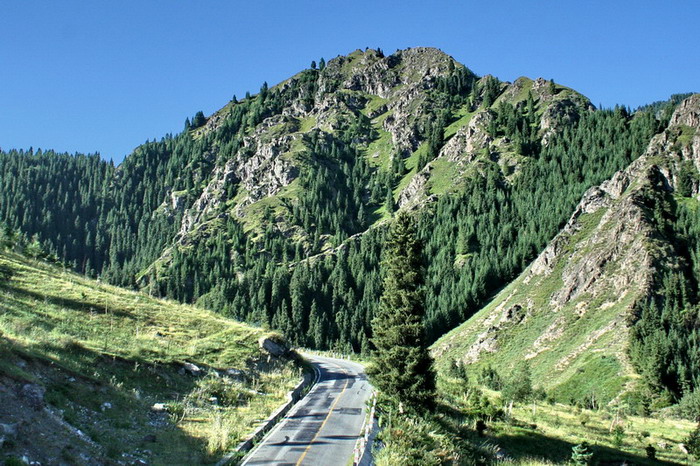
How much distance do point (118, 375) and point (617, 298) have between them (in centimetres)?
8676

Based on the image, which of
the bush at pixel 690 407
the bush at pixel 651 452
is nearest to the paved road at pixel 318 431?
the bush at pixel 651 452

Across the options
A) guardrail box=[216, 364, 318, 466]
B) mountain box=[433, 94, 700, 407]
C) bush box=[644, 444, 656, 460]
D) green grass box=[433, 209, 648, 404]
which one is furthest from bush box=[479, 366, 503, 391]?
guardrail box=[216, 364, 318, 466]

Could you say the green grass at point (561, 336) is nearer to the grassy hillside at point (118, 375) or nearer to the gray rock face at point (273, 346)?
the gray rock face at point (273, 346)

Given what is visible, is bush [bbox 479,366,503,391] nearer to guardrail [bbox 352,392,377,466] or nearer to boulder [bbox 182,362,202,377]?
boulder [bbox 182,362,202,377]

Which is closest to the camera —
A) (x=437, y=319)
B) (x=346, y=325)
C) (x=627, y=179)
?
(x=627, y=179)

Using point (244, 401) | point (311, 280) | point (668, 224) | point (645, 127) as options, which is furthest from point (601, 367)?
point (645, 127)

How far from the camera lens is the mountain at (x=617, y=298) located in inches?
2721

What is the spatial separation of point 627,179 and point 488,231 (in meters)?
52.8

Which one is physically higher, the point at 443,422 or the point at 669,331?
the point at 669,331

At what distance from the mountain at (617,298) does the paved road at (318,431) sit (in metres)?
44.4

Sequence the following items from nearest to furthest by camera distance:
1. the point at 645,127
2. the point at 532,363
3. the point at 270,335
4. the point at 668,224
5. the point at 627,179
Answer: the point at 270,335, the point at 532,363, the point at 668,224, the point at 627,179, the point at 645,127

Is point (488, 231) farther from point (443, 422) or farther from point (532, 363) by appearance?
point (443, 422)

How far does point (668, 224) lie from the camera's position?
102812mm

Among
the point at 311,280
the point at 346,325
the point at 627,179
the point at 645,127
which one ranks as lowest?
the point at 346,325
